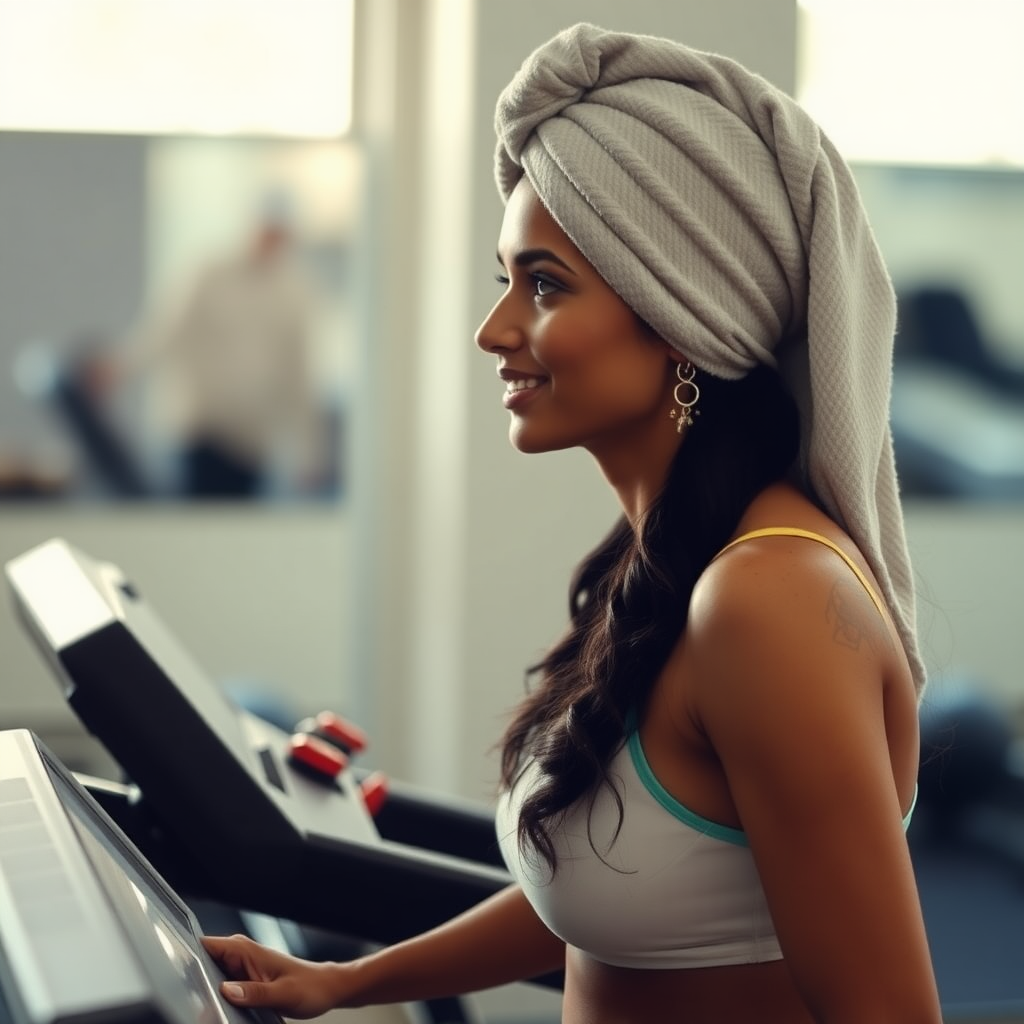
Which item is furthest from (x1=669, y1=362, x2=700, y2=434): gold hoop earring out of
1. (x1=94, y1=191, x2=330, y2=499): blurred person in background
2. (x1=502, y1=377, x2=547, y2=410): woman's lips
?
(x1=94, y1=191, x2=330, y2=499): blurred person in background

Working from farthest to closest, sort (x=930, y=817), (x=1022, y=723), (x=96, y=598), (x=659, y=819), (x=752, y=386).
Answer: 1. (x=930, y=817)
2. (x=1022, y=723)
3. (x=96, y=598)
4. (x=752, y=386)
5. (x=659, y=819)

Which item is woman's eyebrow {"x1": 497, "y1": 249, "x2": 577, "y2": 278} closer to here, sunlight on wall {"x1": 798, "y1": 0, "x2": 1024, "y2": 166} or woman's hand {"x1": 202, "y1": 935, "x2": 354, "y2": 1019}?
woman's hand {"x1": 202, "y1": 935, "x2": 354, "y2": 1019}

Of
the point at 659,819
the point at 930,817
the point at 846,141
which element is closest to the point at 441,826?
the point at 659,819

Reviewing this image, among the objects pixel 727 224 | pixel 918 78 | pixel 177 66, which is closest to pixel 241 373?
pixel 177 66

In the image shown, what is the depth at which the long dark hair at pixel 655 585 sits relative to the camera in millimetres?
1086

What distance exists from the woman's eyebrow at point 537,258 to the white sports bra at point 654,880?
11.1 inches

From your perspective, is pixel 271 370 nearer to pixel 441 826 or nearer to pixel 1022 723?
pixel 1022 723

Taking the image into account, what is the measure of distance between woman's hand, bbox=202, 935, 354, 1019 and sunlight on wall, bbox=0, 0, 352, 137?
2.27 metres

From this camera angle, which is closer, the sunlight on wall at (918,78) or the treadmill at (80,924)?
the treadmill at (80,924)

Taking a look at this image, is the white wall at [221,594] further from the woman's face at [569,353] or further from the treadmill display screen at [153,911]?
the treadmill display screen at [153,911]

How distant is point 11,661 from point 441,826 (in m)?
1.98

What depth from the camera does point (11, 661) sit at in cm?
333

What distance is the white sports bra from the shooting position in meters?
1.04

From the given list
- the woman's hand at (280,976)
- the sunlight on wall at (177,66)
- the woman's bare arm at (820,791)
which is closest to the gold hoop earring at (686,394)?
the woman's bare arm at (820,791)
